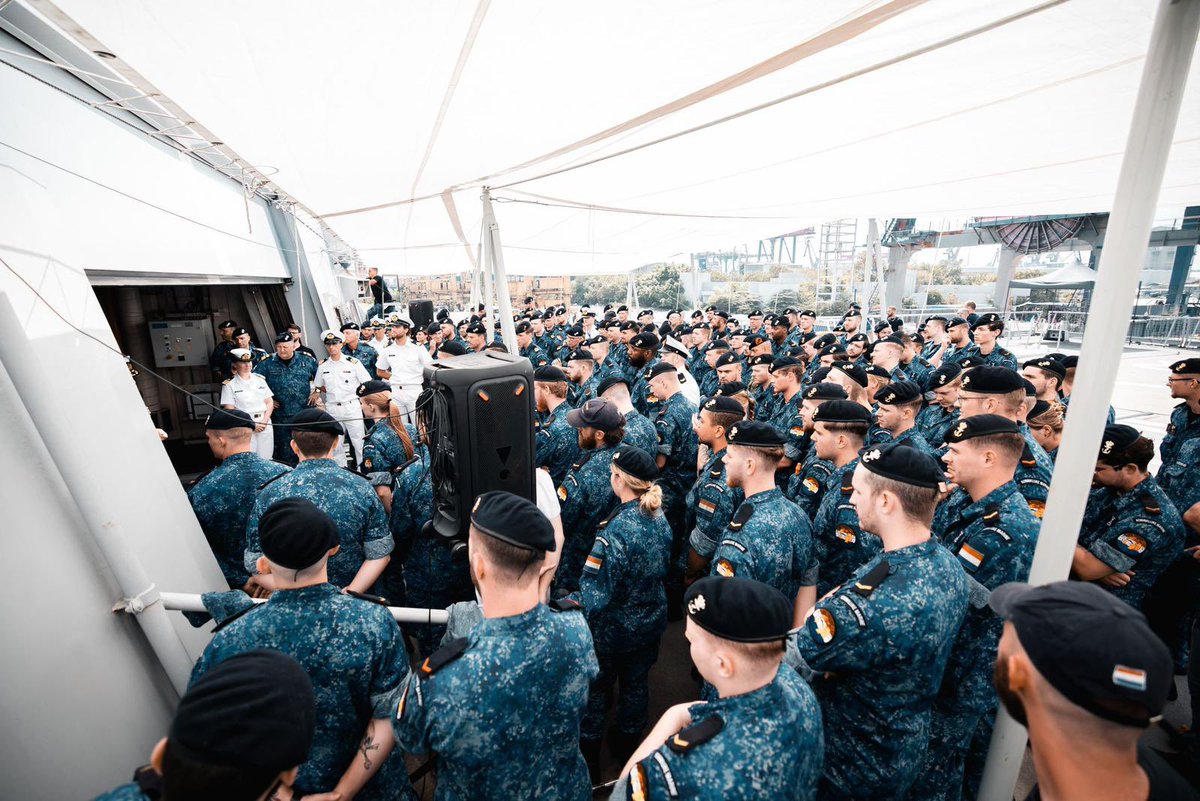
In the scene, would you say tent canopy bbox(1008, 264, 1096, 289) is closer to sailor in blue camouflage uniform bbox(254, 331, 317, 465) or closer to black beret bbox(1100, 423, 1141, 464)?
black beret bbox(1100, 423, 1141, 464)

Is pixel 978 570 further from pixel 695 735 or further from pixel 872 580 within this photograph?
Result: pixel 695 735

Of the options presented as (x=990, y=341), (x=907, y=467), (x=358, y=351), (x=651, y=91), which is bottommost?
(x=990, y=341)

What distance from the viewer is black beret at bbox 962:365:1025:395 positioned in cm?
329

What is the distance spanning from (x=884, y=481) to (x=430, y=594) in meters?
2.93

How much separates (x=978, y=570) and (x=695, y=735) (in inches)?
73.9

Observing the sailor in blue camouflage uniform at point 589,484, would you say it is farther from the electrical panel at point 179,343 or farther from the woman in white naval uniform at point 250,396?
the electrical panel at point 179,343

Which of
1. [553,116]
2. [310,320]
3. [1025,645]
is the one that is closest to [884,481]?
[1025,645]

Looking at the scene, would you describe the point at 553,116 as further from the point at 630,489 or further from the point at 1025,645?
the point at 1025,645

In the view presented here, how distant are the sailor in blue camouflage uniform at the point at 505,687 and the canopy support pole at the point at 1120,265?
4.94 feet

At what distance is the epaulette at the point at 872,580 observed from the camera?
6.35 feet

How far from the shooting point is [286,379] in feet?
22.1

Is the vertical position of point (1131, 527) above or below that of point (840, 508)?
below

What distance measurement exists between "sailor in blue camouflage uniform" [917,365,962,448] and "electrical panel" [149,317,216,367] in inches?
341

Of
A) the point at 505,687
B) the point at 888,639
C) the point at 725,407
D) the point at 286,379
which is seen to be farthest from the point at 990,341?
the point at 286,379
